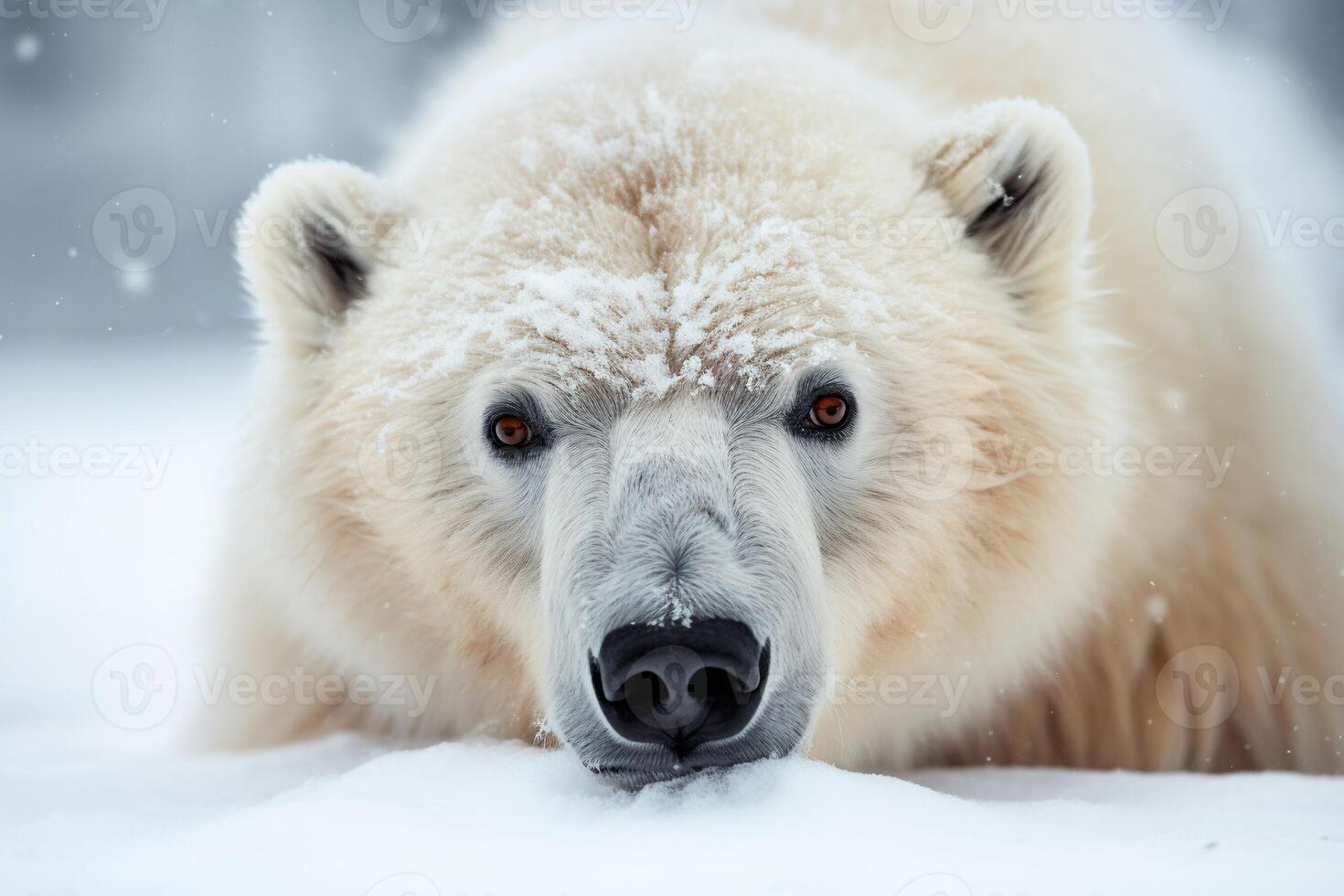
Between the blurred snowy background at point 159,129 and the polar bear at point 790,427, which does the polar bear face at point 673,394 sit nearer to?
the polar bear at point 790,427

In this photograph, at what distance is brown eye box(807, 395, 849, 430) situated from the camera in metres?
2.68

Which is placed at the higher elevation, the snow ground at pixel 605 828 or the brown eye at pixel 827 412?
the brown eye at pixel 827 412

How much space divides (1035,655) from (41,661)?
14.2 ft

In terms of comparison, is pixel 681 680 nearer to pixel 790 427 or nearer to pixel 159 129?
pixel 790 427

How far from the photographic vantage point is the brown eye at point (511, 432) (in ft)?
8.95

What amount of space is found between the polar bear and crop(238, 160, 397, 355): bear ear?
0.01 metres

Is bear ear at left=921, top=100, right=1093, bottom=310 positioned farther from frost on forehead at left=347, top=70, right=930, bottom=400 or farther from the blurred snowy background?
the blurred snowy background

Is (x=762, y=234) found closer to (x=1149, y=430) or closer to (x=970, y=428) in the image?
(x=970, y=428)

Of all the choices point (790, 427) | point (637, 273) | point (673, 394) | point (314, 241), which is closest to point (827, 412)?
point (790, 427)

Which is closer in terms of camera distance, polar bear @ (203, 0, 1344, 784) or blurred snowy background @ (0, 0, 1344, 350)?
polar bear @ (203, 0, 1344, 784)

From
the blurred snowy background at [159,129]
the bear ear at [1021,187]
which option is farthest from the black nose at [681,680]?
the blurred snowy background at [159,129]

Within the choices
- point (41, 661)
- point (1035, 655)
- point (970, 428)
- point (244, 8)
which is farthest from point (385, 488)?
point (244, 8)

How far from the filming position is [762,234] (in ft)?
8.82

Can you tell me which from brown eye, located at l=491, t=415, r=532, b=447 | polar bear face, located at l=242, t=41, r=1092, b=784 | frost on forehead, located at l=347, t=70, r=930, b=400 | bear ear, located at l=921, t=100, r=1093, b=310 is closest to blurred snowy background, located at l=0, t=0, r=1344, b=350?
polar bear face, located at l=242, t=41, r=1092, b=784
